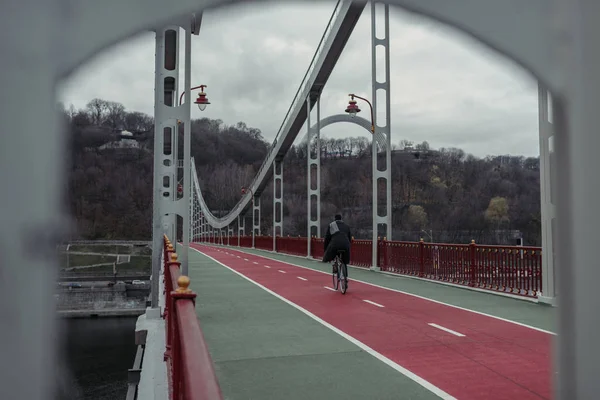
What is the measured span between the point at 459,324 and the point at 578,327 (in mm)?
6620

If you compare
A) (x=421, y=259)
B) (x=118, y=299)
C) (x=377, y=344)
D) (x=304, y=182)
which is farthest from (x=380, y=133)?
(x=118, y=299)

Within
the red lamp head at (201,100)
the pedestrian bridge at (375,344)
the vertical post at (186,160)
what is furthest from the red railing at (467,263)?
the red lamp head at (201,100)

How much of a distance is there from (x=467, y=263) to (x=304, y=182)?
145ft

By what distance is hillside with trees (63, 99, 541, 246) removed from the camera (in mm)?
1530

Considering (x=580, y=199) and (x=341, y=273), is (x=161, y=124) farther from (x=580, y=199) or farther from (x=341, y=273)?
(x=580, y=199)

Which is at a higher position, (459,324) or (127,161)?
(127,161)

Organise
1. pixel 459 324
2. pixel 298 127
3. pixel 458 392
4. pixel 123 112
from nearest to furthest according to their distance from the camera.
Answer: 1. pixel 123 112
2. pixel 458 392
3. pixel 459 324
4. pixel 298 127

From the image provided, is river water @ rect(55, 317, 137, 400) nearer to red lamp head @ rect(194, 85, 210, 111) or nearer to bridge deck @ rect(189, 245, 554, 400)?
bridge deck @ rect(189, 245, 554, 400)

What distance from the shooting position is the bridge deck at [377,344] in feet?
16.6

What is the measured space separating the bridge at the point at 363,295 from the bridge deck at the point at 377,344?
31 millimetres

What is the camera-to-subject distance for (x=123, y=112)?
1.87 metres

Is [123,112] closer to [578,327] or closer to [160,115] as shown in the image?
[578,327]

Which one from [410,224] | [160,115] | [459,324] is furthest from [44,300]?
[410,224]

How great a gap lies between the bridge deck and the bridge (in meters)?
0.03
